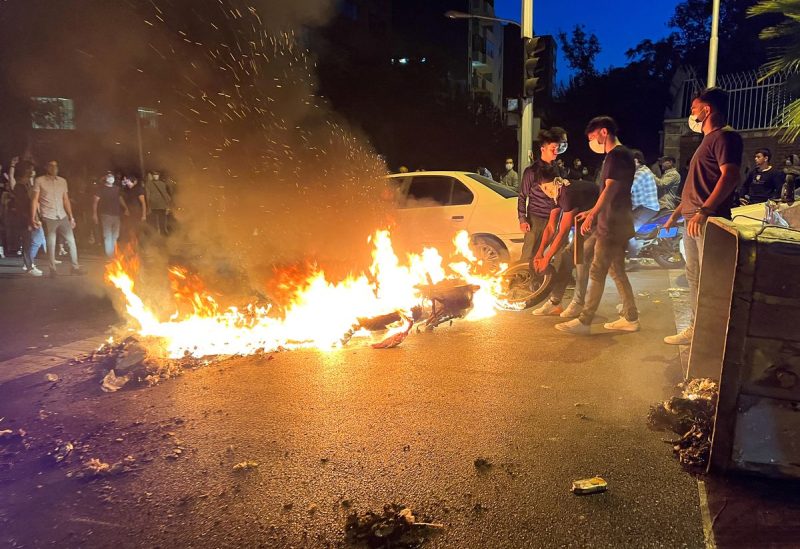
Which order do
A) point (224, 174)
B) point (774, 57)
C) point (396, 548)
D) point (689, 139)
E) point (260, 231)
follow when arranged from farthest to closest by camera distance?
point (689, 139)
point (224, 174)
point (260, 231)
point (774, 57)
point (396, 548)

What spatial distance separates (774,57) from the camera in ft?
12.5

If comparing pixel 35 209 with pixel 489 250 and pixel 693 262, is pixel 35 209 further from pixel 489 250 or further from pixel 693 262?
pixel 693 262

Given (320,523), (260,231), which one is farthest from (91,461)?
(260,231)

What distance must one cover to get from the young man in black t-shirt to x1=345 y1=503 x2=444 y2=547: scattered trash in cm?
401

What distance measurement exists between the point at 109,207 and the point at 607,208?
365 inches

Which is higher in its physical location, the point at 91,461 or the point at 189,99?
the point at 189,99

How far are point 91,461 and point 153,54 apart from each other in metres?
7.02

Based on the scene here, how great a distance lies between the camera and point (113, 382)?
4.35 metres

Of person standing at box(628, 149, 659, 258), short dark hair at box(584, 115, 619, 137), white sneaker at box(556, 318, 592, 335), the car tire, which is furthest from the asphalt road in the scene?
person standing at box(628, 149, 659, 258)

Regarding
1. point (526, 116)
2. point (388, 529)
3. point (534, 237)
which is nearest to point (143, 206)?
point (526, 116)

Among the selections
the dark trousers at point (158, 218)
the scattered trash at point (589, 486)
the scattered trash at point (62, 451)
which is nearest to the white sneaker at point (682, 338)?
the scattered trash at point (589, 486)

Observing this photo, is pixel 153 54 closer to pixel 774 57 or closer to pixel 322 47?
pixel 774 57

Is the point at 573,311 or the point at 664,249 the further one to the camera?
the point at 664,249

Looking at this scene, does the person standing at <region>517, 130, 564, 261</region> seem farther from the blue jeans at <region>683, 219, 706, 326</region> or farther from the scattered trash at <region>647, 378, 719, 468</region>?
the scattered trash at <region>647, 378, 719, 468</region>
